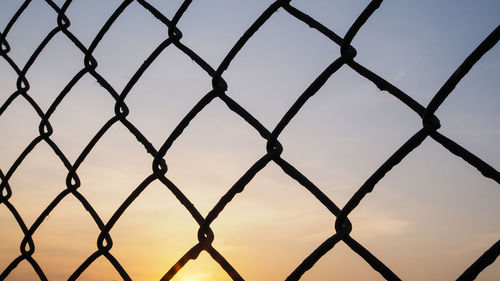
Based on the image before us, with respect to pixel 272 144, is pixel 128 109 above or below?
above

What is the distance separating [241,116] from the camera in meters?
1.18

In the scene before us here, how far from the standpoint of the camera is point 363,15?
925 mm

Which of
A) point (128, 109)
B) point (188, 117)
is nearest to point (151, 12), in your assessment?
point (128, 109)

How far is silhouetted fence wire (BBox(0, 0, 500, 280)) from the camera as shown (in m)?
0.85

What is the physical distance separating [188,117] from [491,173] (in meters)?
0.82

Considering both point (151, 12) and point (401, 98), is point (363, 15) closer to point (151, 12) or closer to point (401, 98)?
point (401, 98)

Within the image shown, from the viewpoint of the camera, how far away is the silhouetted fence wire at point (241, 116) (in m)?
0.85

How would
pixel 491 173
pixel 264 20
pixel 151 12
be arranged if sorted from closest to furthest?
pixel 491 173, pixel 264 20, pixel 151 12

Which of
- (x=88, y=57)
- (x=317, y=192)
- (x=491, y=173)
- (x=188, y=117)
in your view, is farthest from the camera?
(x=88, y=57)

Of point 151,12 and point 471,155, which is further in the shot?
point 151,12

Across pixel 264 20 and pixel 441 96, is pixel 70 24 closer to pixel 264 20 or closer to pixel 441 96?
pixel 264 20

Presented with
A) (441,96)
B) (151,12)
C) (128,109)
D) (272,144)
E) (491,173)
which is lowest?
(491,173)

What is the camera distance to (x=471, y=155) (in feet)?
2.67

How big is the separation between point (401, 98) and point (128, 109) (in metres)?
0.99
